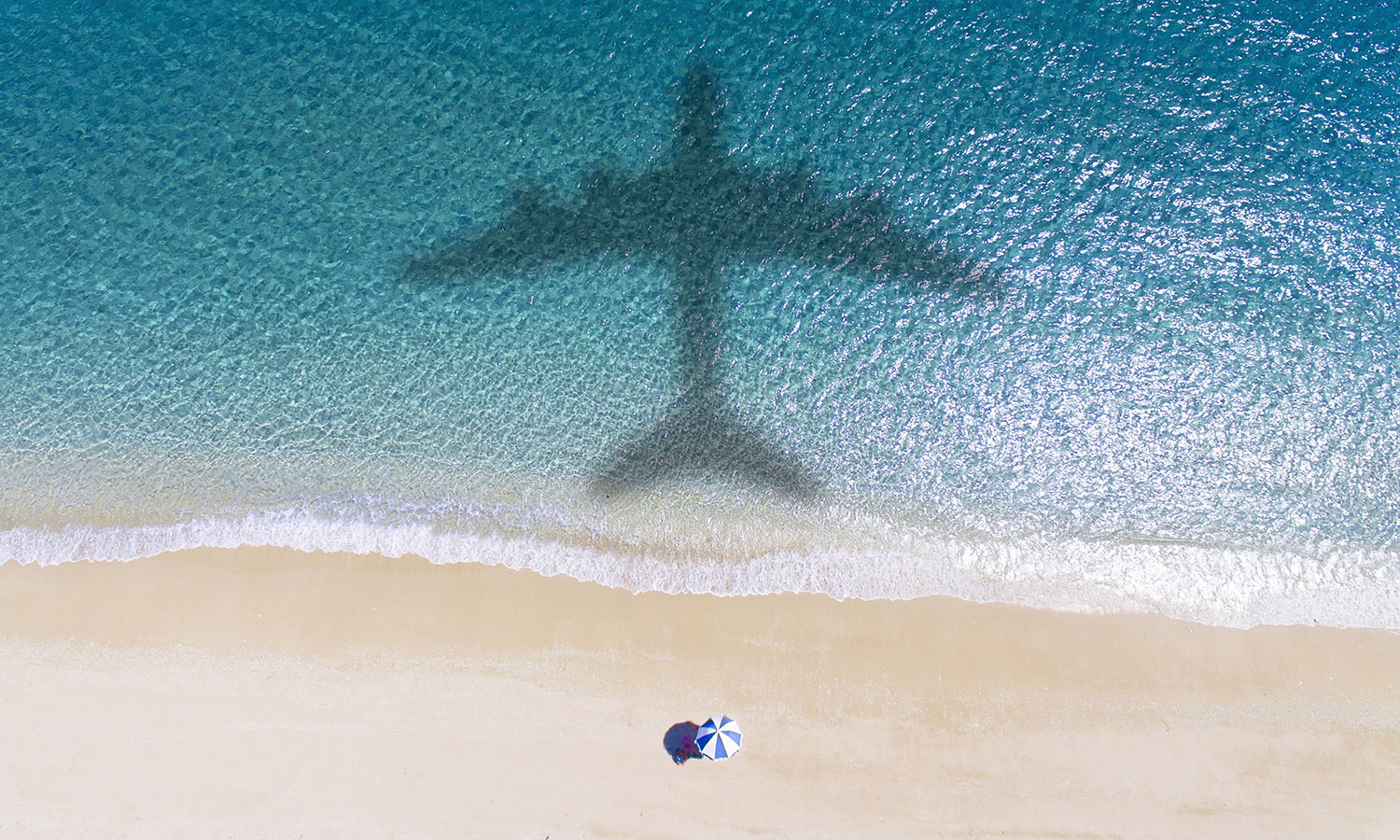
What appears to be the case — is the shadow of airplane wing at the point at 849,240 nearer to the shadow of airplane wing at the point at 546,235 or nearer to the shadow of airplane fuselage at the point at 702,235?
the shadow of airplane fuselage at the point at 702,235

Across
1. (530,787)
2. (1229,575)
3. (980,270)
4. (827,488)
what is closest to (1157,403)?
(1229,575)

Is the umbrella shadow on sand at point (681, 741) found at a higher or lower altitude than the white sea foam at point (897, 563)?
lower

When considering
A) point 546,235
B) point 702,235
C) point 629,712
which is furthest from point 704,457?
point 546,235

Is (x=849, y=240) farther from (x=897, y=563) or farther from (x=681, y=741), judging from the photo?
(x=681, y=741)

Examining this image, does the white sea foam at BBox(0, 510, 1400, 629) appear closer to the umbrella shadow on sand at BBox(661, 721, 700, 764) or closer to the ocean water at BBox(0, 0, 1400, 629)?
the ocean water at BBox(0, 0, 1400, 629)

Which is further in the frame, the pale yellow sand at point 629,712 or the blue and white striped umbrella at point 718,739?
the pale yellow sand at point 629,712

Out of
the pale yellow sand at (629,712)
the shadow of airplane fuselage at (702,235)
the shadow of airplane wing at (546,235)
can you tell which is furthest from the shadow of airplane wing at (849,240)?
the pale yellow sand at (629,712)

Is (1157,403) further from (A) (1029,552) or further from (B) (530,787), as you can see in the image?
(B) (530,787)
